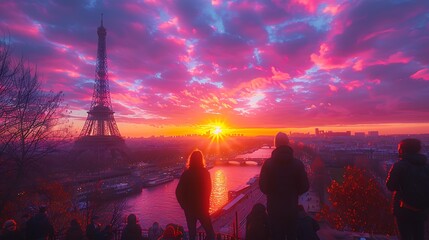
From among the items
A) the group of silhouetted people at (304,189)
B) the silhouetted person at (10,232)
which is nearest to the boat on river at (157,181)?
the silhouetted person at (10,232)

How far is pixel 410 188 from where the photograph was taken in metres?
2.58

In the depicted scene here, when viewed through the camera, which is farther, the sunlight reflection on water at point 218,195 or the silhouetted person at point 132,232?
the sunlight reflection on water at point 218,195

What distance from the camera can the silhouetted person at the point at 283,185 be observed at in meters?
2.63

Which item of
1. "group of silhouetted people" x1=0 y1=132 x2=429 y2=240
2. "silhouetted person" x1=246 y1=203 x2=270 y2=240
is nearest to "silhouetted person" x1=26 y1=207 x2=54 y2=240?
"silhouetted person" x1=246 y1=203 x2=270 y2=240

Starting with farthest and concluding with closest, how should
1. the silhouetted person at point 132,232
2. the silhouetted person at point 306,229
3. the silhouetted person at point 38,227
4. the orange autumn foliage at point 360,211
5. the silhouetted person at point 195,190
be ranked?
the orange autumn foliage at point 360,211
the silhouetted person at point 38,227
the silhouetted person at point 132,232
the silhouetted person at point 195,190
the silhouetted person at point 306,229

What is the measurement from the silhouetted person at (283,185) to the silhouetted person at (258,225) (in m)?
0.64

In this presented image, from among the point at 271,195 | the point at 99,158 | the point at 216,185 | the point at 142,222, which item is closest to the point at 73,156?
the point at 99,158

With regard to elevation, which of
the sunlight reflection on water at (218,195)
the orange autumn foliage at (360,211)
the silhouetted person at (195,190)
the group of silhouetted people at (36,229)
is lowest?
the sunlight reflection on water at (218,195)

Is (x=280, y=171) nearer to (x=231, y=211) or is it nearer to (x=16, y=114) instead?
(x=16, y=114)

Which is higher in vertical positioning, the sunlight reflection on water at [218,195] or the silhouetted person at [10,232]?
the silhouetted person at [10,232]

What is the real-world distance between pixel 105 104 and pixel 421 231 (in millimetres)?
39280

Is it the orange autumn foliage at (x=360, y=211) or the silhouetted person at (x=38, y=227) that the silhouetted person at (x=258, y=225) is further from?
the orange autumn foliage at (x=360, y=211)

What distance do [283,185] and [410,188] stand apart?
3.60 ft

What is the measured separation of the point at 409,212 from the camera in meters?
2.70
